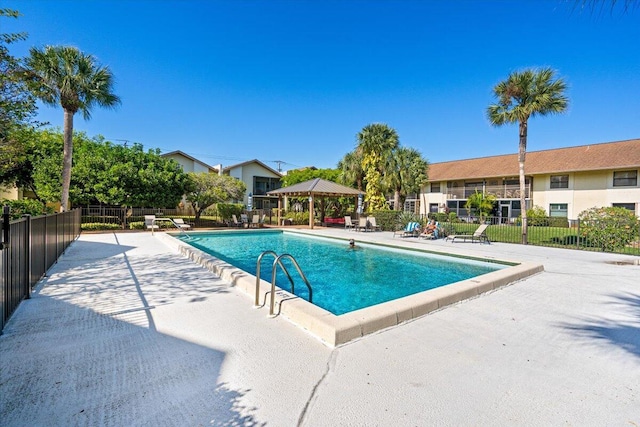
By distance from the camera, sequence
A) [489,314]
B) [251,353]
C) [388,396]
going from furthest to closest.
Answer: [489,314] → [251,353] → [388,396]

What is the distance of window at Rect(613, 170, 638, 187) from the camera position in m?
24.5

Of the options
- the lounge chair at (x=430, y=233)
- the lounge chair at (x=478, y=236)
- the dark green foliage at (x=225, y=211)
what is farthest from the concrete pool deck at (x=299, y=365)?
the dark green foliage at (x=225, y=211)

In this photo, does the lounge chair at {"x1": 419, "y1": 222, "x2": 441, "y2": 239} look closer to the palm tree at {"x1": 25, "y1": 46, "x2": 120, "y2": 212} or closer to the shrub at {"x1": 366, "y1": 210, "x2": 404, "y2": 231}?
the shrub at {"x1": 366, "y1": 210, "x2": 404, "y2": 231}

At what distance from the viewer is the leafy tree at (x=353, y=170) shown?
28.5 meters

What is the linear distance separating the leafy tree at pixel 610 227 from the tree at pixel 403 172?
1501cm

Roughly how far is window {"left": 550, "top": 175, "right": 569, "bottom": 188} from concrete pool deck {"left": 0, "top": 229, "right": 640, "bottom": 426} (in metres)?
28.4

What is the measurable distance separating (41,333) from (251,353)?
2681mm

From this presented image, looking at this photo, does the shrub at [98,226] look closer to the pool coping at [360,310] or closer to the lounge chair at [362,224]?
the lounge chair at [362,224]

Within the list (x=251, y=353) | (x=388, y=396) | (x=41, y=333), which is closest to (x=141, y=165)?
(x=41, y=333)

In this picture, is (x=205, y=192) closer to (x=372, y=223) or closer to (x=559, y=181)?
(x=372, y=223)

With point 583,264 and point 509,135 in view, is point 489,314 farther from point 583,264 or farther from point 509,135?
point 509,135

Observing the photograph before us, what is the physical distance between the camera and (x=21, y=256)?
4.72 meters

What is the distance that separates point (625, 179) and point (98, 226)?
38.4 meters

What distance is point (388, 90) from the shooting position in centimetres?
2230
